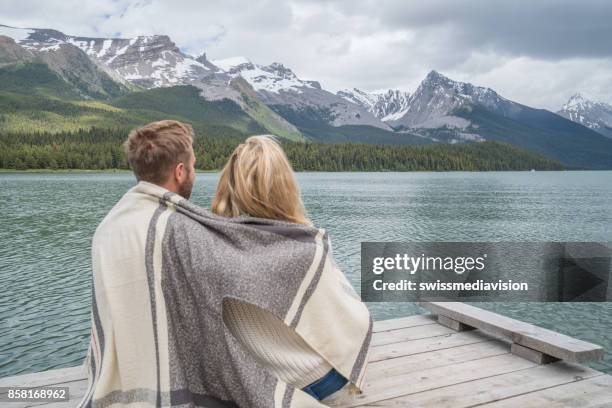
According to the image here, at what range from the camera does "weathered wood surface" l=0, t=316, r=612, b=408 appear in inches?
201

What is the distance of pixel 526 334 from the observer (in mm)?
6145

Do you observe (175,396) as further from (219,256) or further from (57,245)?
(57,245)

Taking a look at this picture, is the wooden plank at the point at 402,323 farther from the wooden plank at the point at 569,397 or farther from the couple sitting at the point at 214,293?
the couple sitting at the point at 214,293

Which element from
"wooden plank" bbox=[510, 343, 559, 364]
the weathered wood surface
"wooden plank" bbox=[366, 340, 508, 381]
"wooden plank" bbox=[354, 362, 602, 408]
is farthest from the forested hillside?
"wooden plank" bbox=[354, 362, 602, 408]

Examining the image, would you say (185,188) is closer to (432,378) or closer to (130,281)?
(130,281)

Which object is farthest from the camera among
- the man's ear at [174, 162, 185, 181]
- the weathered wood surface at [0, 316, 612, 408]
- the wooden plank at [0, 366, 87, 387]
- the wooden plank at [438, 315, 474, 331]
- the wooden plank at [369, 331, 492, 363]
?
the wooden plank at [438, 315, 474, 331]

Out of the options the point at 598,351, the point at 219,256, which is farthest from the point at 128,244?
the point at 598,351

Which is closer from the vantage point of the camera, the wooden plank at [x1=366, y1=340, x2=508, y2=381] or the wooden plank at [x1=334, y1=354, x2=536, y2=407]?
the wooden plank at [x1=334, y1=354, x2=536, y2=407]

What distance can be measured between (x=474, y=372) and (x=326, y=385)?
2.11 metres

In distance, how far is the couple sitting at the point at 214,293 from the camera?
382 cm

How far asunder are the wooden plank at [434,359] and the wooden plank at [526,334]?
21cm

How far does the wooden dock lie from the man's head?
103 inches

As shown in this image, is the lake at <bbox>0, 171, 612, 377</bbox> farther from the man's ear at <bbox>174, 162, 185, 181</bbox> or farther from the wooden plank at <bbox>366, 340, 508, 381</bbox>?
the man's ear at <bbox>174, 162, 185, 181</bbox>

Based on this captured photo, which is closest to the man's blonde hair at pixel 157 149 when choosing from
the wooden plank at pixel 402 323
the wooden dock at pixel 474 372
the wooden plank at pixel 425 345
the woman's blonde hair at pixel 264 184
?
the woman's blonde hair at pixel 264 184
